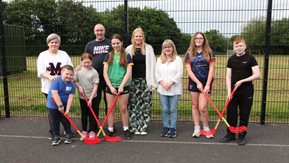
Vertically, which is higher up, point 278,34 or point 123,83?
point 278,34

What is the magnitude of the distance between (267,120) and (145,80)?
2707mm

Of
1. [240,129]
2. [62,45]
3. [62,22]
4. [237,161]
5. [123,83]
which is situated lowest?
[237,161]

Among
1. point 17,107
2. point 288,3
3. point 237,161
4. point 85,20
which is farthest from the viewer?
point 17,107

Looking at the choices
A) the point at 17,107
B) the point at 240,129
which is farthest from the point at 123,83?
the point at 17,107

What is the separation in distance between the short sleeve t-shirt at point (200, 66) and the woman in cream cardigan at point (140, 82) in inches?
26.1

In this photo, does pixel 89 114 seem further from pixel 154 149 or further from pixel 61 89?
pixel 154 149

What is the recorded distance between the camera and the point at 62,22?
574 centimetres

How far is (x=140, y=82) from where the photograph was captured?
194 inches

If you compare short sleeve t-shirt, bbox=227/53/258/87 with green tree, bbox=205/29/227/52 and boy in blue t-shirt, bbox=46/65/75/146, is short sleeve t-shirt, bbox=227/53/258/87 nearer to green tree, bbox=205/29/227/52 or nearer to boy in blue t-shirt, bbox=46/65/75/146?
green tree, bbox=205/29/227/52

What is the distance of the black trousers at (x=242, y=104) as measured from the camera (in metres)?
4.50

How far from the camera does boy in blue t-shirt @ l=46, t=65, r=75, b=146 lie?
445 centimetres

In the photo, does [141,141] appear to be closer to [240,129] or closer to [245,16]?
[240,129]

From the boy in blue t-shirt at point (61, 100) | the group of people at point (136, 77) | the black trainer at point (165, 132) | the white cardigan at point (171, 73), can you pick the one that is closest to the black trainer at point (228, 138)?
the group of people at point (136, 77)

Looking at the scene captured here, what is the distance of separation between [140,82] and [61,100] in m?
1.32
